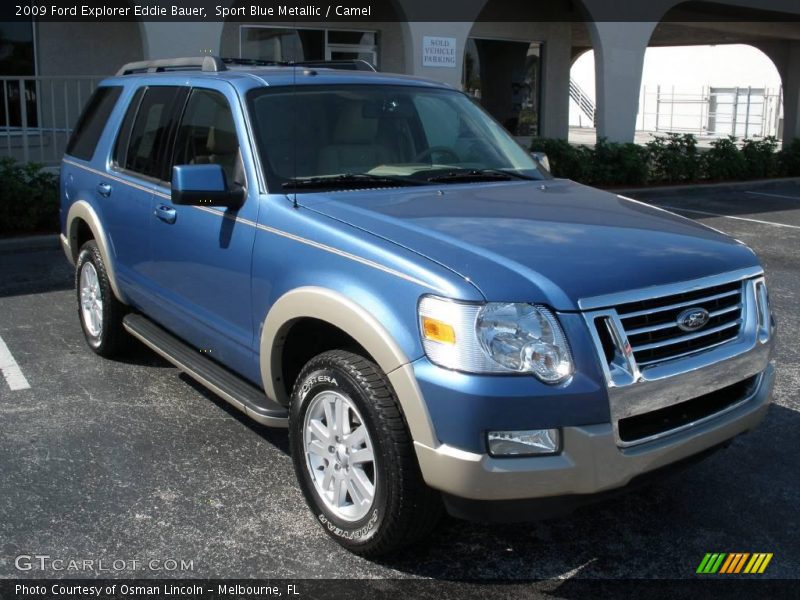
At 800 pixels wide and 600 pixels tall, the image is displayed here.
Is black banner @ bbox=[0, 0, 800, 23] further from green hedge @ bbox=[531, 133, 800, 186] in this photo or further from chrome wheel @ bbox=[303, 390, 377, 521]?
chrome wheel @ bbox=[303, 390, 377, 521]

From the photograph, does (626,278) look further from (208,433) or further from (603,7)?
(603,7)

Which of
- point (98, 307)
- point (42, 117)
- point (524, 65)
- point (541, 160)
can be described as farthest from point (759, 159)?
point (98, 307)

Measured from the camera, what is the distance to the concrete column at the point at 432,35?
13.6m

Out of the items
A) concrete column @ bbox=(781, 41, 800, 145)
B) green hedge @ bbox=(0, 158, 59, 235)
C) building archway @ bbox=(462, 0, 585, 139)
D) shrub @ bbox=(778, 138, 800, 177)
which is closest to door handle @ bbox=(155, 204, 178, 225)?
green hedge @ bbox=(0, 158, 59, 235)

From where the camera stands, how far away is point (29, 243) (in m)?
9.98

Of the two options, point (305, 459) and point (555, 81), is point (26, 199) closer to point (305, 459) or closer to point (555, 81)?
point (305, 459)

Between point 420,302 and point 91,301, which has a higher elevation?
point 420,302

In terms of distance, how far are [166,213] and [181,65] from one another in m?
1.32

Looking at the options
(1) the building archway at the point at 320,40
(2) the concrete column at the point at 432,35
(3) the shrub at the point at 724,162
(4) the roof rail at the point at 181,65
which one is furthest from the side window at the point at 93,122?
(3) the shrub at the point at 724,162

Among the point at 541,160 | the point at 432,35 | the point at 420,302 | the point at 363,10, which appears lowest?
the point at 420,302

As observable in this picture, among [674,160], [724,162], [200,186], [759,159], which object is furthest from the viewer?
[759,159]

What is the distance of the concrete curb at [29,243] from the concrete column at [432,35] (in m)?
6.06

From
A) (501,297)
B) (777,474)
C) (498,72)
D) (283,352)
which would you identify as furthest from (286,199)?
(498,72)

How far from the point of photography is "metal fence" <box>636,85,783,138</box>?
39.0 metres
